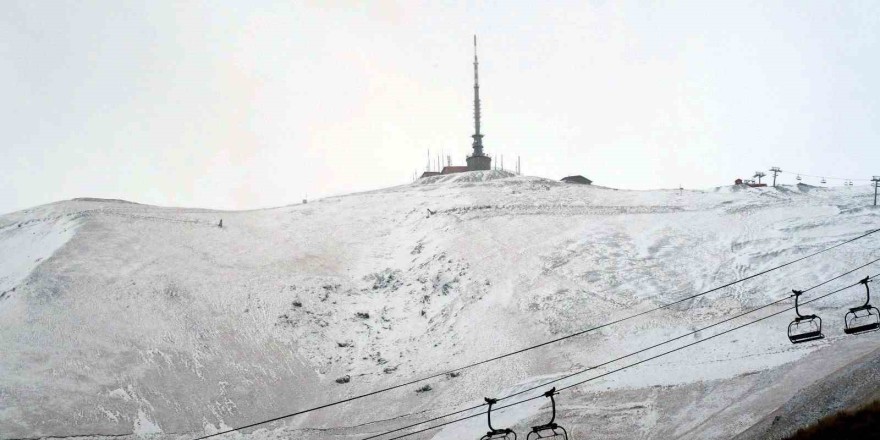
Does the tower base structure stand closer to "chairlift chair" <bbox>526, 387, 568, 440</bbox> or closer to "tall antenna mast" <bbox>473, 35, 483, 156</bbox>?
"tall antenna mast" <bbox>473, 35, 483, 156</bbox>

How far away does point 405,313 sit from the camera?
190 ft

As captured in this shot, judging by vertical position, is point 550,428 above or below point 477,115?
below

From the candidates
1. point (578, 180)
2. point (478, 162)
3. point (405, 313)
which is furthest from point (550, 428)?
point (478, 162)

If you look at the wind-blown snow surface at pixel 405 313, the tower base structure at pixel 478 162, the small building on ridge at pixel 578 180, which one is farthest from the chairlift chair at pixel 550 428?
the tower base structure at pixel 478 162

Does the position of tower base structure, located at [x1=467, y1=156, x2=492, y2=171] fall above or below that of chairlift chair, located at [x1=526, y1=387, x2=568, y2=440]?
above

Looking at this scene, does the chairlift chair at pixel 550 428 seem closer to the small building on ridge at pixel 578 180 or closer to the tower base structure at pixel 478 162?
the small building on ridge at pixel 578 180

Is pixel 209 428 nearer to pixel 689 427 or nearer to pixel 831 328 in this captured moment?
pixel 689 427

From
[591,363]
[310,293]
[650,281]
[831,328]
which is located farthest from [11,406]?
[831,328]

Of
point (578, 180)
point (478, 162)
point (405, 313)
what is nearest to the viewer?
point (405, 313)

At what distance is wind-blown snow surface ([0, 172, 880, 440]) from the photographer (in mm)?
41781

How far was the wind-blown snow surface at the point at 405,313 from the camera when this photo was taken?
41.8 m

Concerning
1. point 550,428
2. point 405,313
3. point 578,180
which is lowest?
point 550,428

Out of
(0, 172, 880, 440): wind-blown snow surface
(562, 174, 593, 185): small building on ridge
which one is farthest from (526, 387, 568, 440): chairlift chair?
(562, 174, 593, 185): small building on ridge

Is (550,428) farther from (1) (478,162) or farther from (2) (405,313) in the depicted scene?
(1) (478,162)
